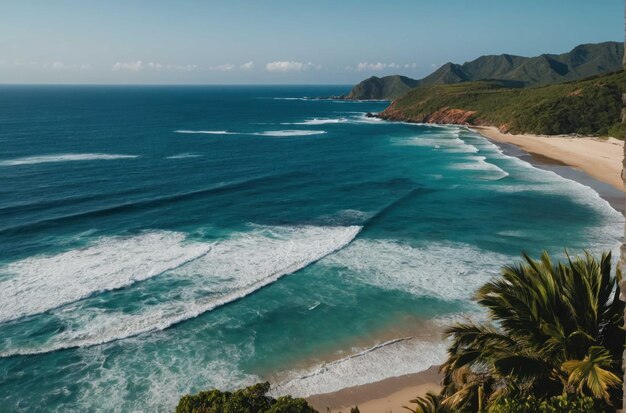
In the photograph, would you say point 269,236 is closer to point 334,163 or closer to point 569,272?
point 569,272

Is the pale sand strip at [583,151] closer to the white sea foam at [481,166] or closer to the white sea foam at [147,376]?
the white sea foam at [481,166]

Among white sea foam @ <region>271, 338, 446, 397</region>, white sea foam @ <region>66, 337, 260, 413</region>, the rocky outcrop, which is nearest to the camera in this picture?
white sea foam @ <region>66, 337, 260, 413</region>

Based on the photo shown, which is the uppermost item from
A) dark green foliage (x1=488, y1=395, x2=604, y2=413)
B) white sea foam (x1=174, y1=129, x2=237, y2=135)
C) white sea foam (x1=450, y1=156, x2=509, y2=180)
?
dark green foliage (x1=488, y1=395, x2=604, y2=413)

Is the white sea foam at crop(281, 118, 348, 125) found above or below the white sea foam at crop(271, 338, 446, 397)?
above

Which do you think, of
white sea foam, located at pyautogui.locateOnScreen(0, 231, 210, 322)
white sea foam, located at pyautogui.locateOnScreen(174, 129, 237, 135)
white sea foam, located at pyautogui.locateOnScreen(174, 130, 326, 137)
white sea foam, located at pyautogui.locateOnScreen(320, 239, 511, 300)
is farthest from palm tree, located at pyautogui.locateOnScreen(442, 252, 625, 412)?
white sea foam, located at pyautogui.locateOnScreen(174, 129, 237, 135)

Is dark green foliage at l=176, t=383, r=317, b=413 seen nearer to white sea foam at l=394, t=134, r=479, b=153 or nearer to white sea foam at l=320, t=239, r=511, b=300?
white sea foam at l=320, t=239, r=511, b=300

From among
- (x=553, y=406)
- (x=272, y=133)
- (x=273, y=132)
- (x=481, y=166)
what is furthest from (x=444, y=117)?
(x=553, y=406)

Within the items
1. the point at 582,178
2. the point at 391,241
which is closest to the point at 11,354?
the point at 391,241
